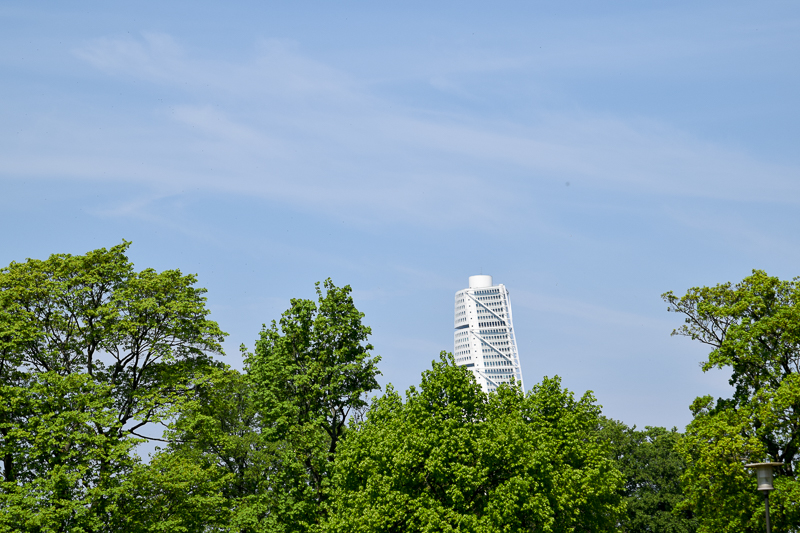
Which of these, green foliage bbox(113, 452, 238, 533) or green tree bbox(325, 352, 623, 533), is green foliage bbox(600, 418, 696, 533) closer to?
green tree bbox(325, 352, 623, 533)

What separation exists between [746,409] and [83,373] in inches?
1149

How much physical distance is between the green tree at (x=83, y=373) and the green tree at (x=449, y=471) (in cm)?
895

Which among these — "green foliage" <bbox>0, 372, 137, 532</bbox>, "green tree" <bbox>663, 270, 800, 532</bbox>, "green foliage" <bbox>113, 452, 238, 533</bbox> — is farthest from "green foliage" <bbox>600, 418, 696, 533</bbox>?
"green foliage" <bbox>0, 372, 137, 532</bbox>

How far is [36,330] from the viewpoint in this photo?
35.8 meters

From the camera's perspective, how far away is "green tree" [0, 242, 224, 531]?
32975 mm

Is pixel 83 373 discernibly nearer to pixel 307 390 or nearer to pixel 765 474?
pixel 307 390

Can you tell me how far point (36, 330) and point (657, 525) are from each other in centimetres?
5805

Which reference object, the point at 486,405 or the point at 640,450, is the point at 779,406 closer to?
the point at 486,405

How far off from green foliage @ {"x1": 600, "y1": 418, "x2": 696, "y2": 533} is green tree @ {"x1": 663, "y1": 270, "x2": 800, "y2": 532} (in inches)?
1349

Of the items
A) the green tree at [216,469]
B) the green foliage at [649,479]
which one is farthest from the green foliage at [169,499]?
the green foliage at [649,479]

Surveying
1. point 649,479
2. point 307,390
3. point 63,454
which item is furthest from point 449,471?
point 649,479

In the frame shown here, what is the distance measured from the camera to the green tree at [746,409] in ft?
119

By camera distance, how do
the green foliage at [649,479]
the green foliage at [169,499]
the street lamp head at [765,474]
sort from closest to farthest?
the street lamp head at [765,474], the green foliage at [169,499], the green foliage at [649,479]

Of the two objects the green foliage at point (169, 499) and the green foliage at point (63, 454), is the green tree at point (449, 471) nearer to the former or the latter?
the green foliage at point (169, 499)
